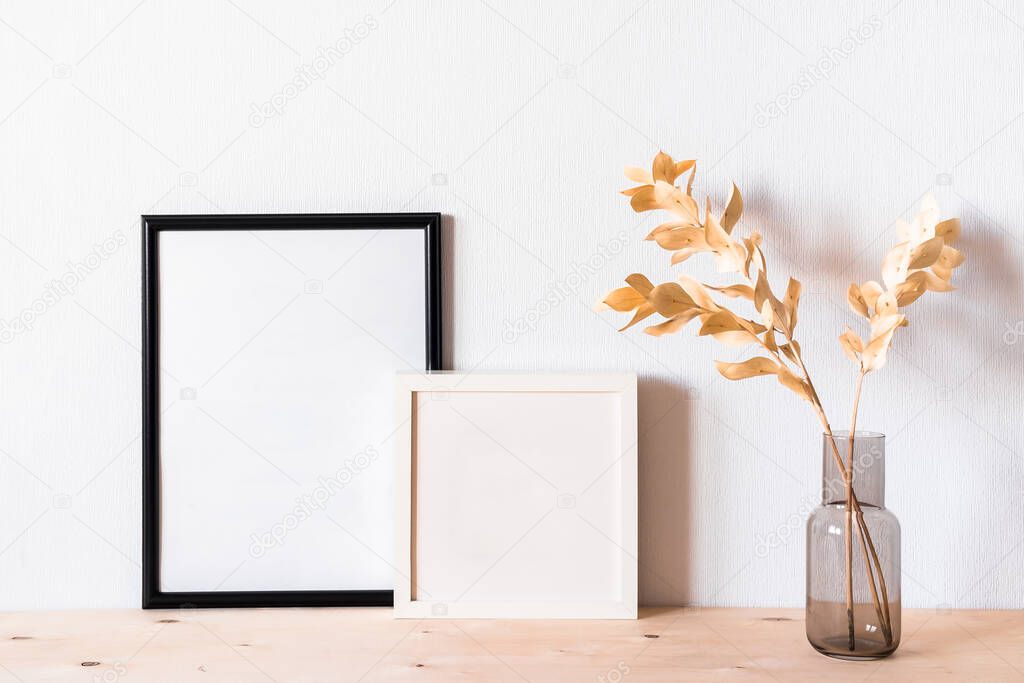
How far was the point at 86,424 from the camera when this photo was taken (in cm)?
94

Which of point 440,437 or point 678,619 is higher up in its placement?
point 440,437

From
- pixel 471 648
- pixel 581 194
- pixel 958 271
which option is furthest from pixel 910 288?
pixel 471 648

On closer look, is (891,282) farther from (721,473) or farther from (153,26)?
(153,26)

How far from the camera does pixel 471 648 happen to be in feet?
2.69

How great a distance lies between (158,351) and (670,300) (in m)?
0.58

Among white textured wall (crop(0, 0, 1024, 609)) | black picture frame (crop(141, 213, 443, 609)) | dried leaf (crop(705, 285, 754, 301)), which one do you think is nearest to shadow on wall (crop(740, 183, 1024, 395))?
white textured wall (crop(0, 0, 1024, 609))

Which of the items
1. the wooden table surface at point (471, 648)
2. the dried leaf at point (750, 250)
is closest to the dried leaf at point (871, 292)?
the dried leaf at point (750, 250)

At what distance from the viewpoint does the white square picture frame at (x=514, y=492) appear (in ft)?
2.96

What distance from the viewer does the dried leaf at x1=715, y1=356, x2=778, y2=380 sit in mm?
805

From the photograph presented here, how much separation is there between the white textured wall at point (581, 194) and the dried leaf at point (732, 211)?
0.16 ft

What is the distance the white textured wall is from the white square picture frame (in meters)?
0.06

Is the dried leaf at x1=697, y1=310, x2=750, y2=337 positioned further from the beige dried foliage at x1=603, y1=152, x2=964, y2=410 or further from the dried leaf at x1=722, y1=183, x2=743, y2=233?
the dried leaf at x1=722, y1=183, x2=743, y2=233

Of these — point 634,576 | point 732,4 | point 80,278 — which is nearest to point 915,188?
point 732,4

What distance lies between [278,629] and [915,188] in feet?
2.84
